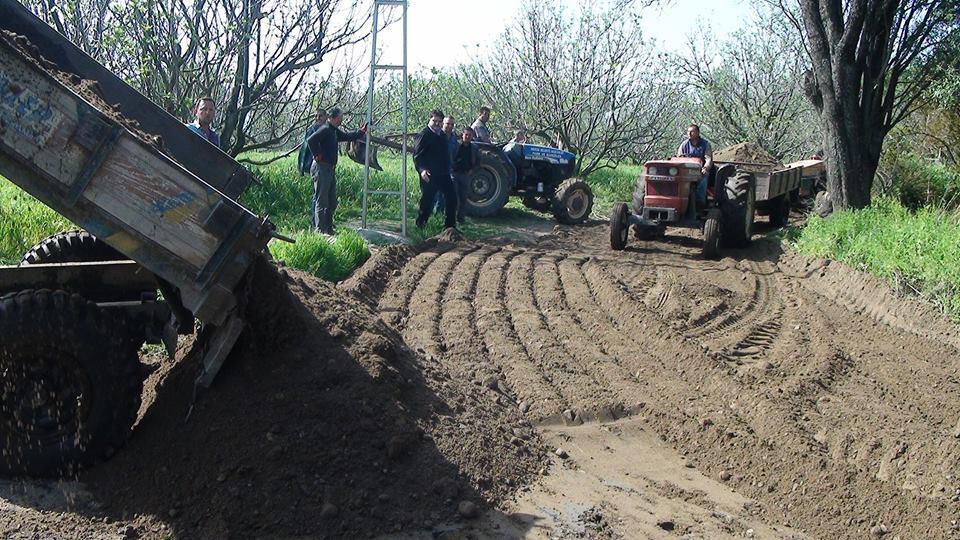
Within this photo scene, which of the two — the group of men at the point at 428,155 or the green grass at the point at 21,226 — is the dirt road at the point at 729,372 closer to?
the group of men at the point at 428,155

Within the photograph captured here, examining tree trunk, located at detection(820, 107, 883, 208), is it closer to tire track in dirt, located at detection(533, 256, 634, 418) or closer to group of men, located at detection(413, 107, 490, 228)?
tire track in dirt, located at detection(533, 256, 634, 418)

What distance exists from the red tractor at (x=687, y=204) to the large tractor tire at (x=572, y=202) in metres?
3.25

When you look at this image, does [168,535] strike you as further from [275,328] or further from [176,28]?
[176,28]

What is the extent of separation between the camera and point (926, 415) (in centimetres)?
655

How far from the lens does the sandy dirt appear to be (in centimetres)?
453

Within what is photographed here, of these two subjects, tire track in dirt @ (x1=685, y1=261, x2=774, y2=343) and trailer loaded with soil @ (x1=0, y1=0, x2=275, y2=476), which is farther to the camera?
tire track in dirt @ (x1=685, y1=261, x2=774, y2=343)

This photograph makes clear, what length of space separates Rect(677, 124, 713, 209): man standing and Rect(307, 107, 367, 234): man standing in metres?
5.50

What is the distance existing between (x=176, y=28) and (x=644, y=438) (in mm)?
11425

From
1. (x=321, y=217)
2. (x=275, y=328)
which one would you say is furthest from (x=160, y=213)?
(x=321, y=217)

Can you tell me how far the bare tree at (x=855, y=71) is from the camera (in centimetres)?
1516

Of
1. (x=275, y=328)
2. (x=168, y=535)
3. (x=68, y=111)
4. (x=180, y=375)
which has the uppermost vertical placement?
(x=68, y=111)

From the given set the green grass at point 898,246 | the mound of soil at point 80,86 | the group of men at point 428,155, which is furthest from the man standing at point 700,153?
the mound of soil at point 80,86

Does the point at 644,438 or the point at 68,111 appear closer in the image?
the point at 68,111

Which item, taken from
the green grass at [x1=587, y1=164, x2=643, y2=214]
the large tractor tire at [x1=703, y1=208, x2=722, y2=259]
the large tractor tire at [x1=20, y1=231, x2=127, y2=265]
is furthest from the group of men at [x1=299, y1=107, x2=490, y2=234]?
the large tractor tire at [x1=20, y1=231, x2=127, y2=265]
